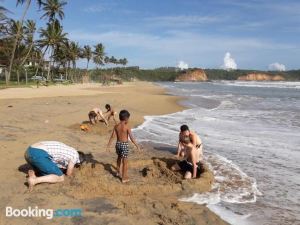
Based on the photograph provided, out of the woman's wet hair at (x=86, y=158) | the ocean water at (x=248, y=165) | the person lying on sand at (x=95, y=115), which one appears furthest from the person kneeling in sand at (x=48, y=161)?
the person lying on sand at (x=95, y=115)


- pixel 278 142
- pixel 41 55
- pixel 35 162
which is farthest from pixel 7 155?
pixel 41 55

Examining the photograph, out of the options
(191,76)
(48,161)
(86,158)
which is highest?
(191,76)

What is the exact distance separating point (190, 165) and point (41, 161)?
278cm

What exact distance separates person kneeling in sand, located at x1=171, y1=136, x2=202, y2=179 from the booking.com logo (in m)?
2.52

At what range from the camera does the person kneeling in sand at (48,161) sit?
19.4 feet

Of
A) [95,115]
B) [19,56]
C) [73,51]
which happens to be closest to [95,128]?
[95,115]

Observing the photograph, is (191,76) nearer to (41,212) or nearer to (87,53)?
(87,53)

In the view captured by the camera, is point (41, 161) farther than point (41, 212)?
Yes

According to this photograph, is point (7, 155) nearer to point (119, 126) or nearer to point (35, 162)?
point (35, 162)

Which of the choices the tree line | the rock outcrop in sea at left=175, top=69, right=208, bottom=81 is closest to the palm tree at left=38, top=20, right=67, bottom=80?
the tree line

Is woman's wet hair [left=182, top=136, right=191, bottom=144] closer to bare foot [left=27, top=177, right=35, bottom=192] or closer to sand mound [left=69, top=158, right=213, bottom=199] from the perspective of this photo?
sand mound [left=69, top=158, right=213, bottom=199]

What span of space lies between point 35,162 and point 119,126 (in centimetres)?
154

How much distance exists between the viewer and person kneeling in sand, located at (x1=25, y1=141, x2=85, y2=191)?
19.4ft

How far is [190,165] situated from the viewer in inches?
279
